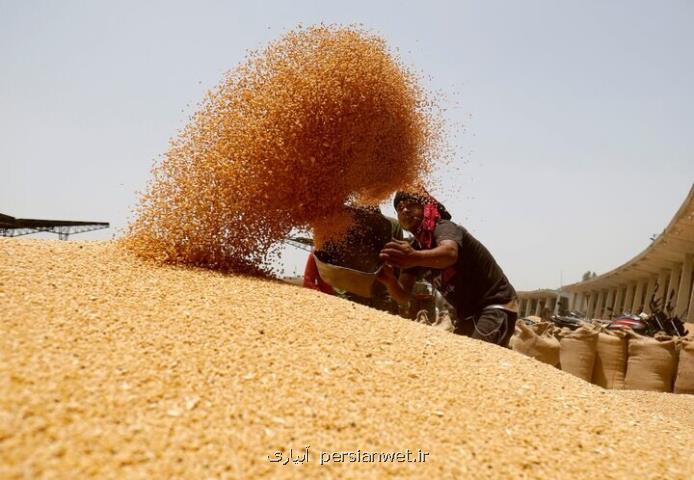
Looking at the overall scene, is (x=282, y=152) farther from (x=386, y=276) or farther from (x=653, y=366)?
(x=653, y=366)

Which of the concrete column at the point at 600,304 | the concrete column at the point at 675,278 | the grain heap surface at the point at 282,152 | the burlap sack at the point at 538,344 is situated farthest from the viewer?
the concrete column at the point at 600,304

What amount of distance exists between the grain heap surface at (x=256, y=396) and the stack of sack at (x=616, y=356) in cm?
331

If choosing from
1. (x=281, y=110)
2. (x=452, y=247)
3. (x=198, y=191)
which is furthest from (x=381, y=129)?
(x=198, y=191)

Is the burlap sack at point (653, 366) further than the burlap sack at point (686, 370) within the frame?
Yes

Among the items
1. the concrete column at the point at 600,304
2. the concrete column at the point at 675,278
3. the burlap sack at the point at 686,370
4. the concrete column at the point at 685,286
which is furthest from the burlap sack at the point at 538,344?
the concrete column at the point at 600,304

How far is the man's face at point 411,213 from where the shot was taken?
332 centimetres

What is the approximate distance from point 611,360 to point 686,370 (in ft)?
2.22

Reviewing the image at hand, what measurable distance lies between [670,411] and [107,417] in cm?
459

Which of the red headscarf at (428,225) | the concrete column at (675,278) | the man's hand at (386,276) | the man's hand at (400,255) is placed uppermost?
the concrete column at (675,278)

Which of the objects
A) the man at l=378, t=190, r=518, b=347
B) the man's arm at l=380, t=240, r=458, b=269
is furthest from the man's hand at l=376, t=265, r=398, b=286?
the man's arm at l=380, t=240, r=458, b=269

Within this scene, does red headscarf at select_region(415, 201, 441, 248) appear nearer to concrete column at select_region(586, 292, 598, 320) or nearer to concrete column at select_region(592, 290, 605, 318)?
concrete column at select_region(592, 290, 605, 318)

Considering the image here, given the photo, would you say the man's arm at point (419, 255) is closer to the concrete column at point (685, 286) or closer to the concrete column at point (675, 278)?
the concrete column at point (685, 286)

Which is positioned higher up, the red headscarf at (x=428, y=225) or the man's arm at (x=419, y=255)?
the red headscarf at (x=428, y=225)

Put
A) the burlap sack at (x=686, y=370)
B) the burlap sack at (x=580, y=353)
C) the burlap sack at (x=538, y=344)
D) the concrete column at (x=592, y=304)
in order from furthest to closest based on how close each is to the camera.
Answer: the concrete column at (x=592, y=304) < the burlap sack at (x=580, y=353) < the burlap sack at (x=538, y=344) < the burlap sack at (x=686, y=370)
